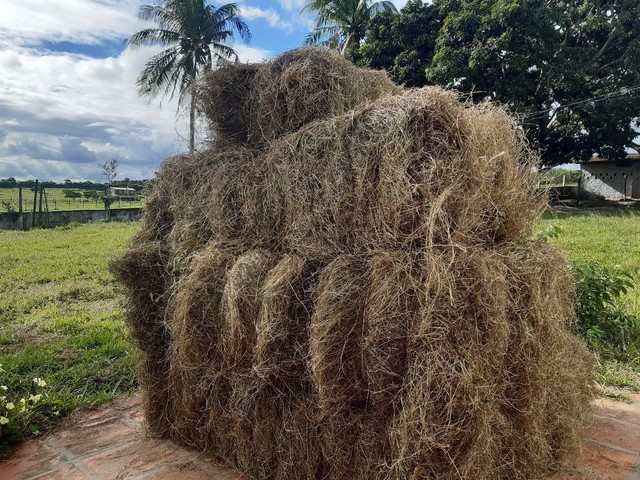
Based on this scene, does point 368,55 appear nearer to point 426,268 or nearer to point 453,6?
point 453,6

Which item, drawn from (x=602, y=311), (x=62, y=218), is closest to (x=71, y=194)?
(x=62, y=218)

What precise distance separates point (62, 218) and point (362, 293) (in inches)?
671

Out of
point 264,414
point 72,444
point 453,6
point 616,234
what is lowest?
point 72,444

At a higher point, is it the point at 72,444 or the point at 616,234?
the point at 616,234

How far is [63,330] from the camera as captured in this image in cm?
510

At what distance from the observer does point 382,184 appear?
200 centimetres

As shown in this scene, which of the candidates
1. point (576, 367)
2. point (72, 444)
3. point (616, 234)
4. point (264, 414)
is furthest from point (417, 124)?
point (616, 234)

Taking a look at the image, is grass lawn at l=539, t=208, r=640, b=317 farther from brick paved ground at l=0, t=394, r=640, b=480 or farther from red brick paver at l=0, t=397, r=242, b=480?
red brick paver at l=0, t=397, r=242, b=480

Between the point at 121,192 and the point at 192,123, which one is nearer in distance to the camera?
the point at 192,123

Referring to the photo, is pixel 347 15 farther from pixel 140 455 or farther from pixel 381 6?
pixel 140 455

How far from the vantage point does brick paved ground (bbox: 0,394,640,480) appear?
2.63 meters

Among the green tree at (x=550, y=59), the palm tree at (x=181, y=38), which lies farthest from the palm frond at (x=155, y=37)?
the green tree at (x=550, y=59)

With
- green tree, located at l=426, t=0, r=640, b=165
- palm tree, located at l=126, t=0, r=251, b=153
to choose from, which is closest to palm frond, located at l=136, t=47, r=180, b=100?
palm tree, located at l=126, t=0, r=251, b=153

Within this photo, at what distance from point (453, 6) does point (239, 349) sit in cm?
1624
